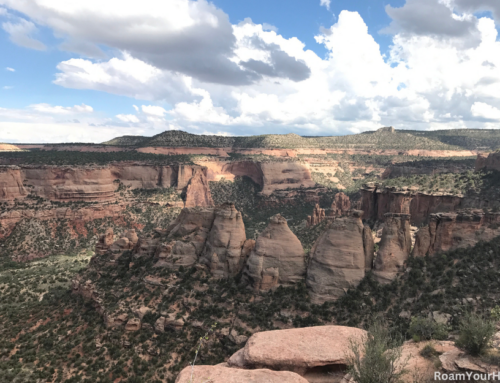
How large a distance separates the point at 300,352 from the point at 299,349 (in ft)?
0.69

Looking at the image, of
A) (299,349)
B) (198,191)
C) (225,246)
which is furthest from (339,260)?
(198,191)

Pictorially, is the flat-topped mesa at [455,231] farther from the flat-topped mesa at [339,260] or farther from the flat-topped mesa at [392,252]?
the flat-topped mesa at [339,260]

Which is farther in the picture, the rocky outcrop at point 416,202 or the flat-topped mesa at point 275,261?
the rocky outcrop at point 416,202

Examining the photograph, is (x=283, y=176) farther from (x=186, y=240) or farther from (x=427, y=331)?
(x=427, y=331)

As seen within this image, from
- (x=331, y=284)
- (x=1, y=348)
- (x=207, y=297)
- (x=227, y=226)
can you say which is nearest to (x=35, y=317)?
(x=1, y=348)

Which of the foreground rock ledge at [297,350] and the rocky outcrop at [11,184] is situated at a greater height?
the rocky outcrop at [11,184]

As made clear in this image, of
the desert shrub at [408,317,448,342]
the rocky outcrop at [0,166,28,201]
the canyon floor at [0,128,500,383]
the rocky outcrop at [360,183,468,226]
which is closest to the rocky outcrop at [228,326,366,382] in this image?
the canyon floor at [0,128,500,383]

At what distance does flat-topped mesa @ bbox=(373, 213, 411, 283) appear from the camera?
90.6 feet

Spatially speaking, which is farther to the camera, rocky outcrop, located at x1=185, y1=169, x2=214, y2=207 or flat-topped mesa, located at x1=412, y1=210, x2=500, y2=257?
rocky outcrop, located at x1=185, y1=169, x2=214, y2=207

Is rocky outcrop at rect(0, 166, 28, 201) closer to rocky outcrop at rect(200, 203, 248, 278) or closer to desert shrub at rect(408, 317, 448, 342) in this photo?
rocky outcrop at rect(200, 203, 248, 278)

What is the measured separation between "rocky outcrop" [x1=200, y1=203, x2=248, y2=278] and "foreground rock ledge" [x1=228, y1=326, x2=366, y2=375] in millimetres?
14021

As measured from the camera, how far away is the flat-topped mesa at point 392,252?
27.6m

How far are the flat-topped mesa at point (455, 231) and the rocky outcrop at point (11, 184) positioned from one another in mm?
81021

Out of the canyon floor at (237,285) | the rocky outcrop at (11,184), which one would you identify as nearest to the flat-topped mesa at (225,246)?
the canyon floor at (237,285)
